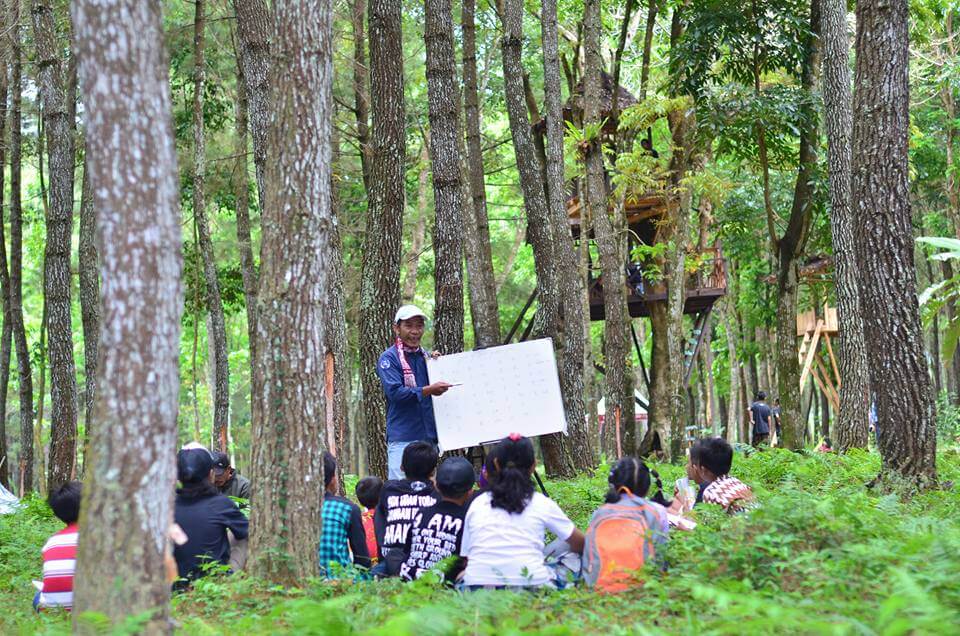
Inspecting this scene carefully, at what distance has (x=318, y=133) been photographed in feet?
21.3

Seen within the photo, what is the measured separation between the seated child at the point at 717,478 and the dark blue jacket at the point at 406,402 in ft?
8.66

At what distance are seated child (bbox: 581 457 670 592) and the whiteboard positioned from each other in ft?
9.32

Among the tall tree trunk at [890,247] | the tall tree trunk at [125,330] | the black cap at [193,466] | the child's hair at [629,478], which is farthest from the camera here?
the tall tree trunk at [890,247]

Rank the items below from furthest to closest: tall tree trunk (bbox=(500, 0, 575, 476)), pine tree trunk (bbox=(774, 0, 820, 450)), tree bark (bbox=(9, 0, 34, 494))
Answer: tree bark (bbox=(9, 0, 34, 494)), pine tree trunk (bbox=(774, 0, 820, 450)), tall tree trunk (bbox=(500, 0, 575, 476))

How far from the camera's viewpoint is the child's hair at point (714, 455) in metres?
7.49

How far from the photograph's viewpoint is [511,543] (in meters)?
6.19

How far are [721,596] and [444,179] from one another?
7.57m


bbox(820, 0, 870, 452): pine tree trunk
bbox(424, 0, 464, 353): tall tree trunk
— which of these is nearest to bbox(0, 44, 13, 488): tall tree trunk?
bbox(424, 0, 464, 353): tall tree trunk

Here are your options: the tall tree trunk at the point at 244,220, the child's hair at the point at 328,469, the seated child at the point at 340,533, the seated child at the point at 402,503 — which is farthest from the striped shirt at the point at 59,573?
the tall tree trunk at the point at 244,220

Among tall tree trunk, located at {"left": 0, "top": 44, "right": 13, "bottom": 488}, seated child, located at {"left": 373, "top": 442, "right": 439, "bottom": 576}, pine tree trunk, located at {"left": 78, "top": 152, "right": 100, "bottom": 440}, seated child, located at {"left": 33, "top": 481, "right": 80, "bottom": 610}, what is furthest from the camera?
tall tree trunk, located at {"left": 0, "top": 44, "right": 13, "bottom": 488}

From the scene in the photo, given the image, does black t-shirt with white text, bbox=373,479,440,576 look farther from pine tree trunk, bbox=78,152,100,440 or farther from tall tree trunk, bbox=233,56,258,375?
pine tree trunk, bbox=78,152,100,440

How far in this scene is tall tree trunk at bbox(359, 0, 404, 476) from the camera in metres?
10.8

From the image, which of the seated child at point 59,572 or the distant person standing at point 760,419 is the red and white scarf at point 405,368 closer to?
the seated child at point 59,572

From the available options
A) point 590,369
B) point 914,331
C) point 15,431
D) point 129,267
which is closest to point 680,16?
point 590,369
